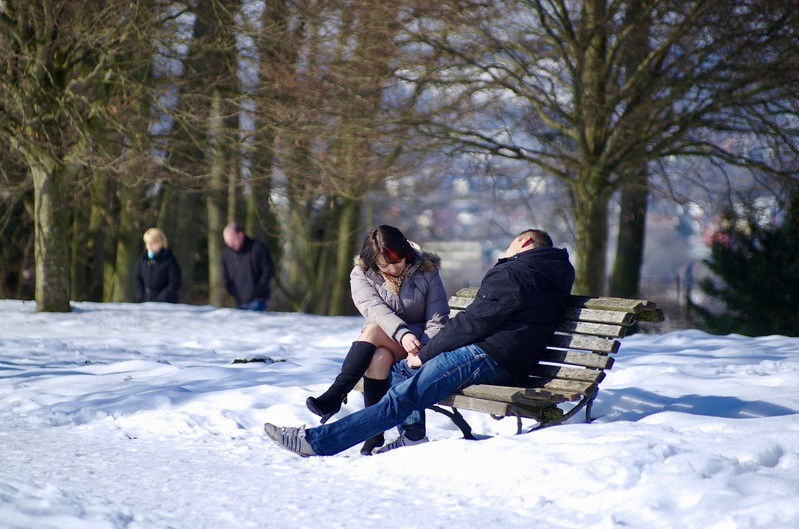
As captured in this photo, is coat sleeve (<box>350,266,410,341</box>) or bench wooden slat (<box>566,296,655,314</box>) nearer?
bench wooden slat (<box>566,296,655,314</box>)

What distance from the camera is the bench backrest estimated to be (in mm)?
5656

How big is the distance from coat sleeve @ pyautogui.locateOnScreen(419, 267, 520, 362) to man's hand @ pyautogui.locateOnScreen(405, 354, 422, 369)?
14 centimetres

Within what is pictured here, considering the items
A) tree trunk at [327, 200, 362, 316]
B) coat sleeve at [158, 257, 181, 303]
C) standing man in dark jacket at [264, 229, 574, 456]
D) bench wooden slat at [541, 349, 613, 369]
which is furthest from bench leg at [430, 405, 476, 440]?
tree trunk at [327, 200, 362, 316]

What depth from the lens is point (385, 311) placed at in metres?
6.05

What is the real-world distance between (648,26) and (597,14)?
67cm

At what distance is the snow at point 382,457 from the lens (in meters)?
4.20

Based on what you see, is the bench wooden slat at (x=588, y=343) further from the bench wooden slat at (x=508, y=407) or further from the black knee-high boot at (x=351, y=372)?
the black knee-high boot at (x=351, y=372)

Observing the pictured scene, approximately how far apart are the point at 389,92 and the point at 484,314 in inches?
330

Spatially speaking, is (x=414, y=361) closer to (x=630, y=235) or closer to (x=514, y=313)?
(x=514, y=313)

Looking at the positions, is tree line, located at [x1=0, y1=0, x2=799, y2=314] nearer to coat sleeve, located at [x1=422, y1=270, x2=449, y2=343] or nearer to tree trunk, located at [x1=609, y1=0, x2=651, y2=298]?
tree trunk, located at [x1=609, y1=0, x2=651, y2=298]

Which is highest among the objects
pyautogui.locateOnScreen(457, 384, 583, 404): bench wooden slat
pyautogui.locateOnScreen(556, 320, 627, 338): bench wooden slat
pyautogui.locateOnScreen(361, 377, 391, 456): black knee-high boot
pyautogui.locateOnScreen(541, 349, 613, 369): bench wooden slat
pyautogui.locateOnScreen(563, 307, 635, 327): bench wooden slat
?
pyautogui.locateOnScreen(563, 307, 635, 327): bench wooden slat

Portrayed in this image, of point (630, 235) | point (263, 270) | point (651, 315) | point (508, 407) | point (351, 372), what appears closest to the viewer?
point (508, 407)

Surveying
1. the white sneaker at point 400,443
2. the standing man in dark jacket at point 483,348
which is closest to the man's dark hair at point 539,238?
the standing man in dark jacket at point 483,348

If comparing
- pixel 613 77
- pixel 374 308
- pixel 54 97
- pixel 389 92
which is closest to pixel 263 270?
pixel 389 92
